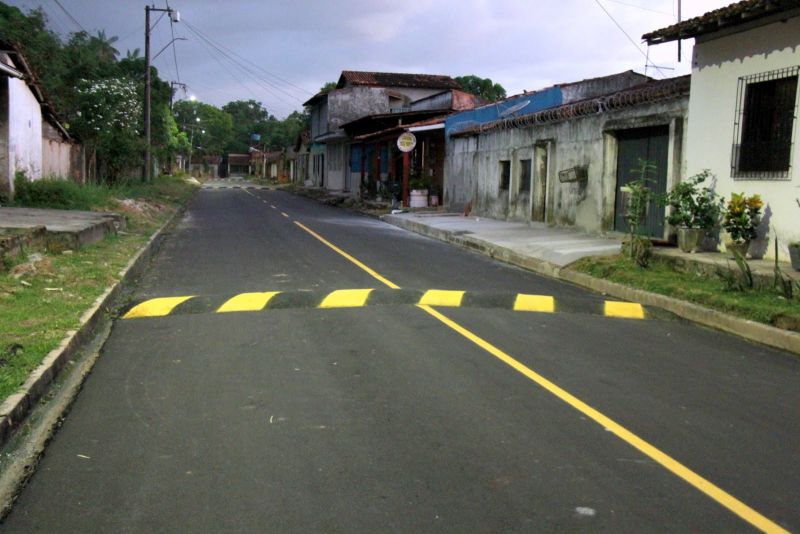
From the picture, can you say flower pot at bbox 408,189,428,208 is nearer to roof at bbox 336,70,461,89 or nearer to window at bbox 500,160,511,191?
window at bbox 500,160,511,191

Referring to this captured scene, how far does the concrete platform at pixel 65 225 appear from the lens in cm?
1239

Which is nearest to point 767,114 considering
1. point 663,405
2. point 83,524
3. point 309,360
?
point 663,405

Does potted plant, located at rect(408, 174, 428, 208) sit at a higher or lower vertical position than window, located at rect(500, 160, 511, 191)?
lower

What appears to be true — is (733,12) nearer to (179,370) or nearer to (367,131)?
(179,370)

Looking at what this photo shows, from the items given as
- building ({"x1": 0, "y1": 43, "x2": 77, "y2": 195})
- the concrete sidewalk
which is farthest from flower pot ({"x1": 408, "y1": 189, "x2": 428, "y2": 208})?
building ({"x1": 0, "y1": 43, "x2": 77, "y2": 195})

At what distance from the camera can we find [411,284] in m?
11.1

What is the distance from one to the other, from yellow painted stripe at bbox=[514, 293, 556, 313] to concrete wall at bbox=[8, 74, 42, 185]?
14636 millimetres

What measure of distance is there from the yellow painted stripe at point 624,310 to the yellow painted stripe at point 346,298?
3.13 metres

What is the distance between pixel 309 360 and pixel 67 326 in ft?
8.45

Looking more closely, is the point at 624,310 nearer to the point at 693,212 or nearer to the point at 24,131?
the point at 693,212

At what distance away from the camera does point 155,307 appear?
9023mm

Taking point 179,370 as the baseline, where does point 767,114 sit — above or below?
above

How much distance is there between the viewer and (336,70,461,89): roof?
2003 inches

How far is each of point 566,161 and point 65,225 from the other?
11.9 meters
